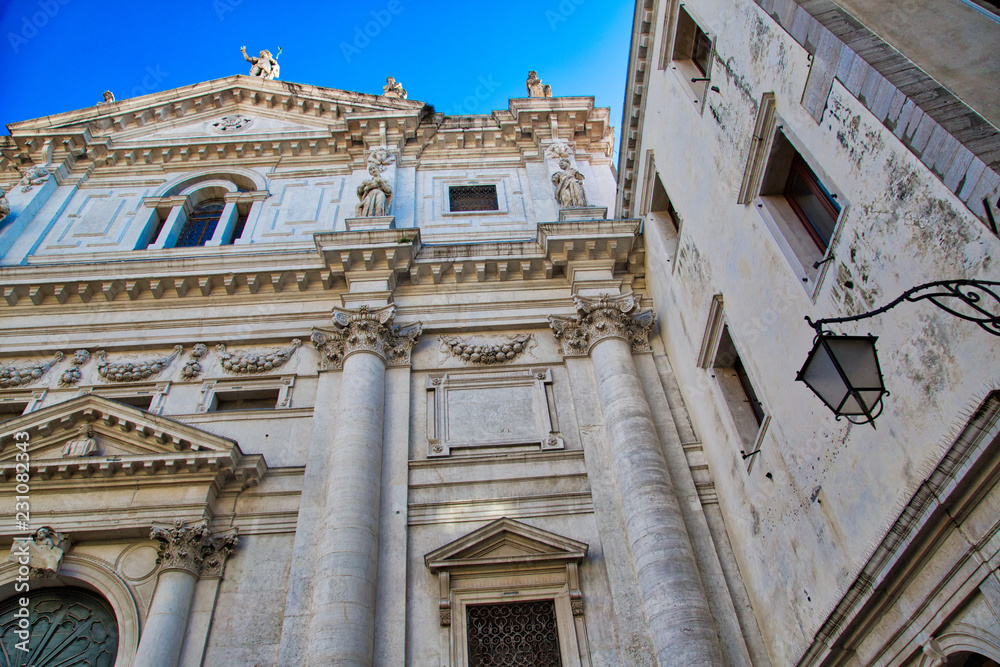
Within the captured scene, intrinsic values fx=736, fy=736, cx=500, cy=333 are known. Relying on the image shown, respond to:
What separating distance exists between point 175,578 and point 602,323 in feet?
25.8

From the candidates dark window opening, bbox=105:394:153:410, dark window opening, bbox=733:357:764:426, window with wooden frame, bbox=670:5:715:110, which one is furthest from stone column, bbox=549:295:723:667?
dark window opening, bbox=105:394:153:410

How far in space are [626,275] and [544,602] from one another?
6961 millimetres

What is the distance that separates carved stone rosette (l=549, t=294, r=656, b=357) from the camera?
13.2m

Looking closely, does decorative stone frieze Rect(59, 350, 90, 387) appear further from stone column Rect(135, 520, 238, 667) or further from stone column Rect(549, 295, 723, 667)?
stone column Rect(549, 295, 723, 667)

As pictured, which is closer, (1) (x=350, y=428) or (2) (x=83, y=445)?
(1) (x=350, y=428)

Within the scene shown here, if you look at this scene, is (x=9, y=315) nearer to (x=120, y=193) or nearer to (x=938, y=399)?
(x=120, y=193)

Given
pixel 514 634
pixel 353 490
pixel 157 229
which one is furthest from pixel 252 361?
pixel 514 634

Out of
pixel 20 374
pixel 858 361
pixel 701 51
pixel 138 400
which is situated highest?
pixel 701 51

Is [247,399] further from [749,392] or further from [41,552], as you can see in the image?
[749,392]

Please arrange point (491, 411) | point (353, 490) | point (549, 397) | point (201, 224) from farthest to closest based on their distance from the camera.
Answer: point (201, 224) < point (549, 397) < point (491, 411) < point (353, 490)

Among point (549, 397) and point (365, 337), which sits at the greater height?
point (365, 337)

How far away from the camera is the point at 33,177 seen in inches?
706

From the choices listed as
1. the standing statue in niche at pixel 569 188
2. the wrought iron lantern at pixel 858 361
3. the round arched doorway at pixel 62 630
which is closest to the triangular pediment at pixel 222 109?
the standing statue in niche at pixel 569 188

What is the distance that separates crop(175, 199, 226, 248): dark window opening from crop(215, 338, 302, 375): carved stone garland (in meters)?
4.55
